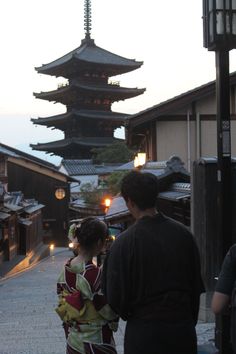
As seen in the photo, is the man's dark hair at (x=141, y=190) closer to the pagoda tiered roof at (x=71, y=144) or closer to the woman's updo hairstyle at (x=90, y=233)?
the woman's updo hairstyle at (x=90, y=233)

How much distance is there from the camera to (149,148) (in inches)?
720

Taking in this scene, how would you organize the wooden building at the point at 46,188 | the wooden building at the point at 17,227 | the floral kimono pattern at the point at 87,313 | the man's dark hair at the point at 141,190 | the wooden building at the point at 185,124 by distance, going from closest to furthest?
the man's dark hair at the point at 141,190 < the floral kimono pattern at the point at 87,313 < the wooden building at the point at 185,124 < the wooden building at the point at 17,227 < the wooden building at the point at 46,188

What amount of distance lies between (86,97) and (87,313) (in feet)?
153

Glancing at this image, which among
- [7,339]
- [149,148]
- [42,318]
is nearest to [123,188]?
[7,339]

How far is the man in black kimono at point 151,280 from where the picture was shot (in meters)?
2.64

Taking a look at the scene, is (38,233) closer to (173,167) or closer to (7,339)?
(173,167)

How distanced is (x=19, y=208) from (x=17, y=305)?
64.0ft

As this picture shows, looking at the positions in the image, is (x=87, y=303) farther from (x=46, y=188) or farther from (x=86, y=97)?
(x=86, y=97)

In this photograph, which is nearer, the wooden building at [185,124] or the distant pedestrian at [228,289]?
the distant pedestrian at [228,289]

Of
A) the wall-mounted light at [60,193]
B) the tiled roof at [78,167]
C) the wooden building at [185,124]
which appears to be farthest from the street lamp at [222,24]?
the tiled roof at [78,167]

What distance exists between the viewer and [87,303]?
10.7ft

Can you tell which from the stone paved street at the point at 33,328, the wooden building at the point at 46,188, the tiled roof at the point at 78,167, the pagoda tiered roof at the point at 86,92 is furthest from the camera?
the tiled roof at the point at 78,167

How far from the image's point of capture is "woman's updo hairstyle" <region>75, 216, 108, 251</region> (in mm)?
3271

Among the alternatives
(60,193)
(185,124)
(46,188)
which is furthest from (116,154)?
(185,124)
